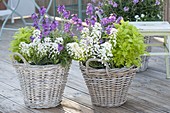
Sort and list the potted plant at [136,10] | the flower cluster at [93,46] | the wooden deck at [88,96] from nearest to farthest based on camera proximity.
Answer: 1. the flower cluster at [93,46]
2. the wooden deck at [88,96]
3. the potted plant at [136,10]

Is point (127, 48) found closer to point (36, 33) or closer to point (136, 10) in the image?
point (36, 33)

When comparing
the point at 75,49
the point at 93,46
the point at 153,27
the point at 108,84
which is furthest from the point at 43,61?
the point at 153,27

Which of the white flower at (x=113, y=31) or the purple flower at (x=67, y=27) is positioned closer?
the white flower at (x=113, y=31)

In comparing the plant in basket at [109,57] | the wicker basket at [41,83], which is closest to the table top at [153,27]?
the plant in basket at [109,57]

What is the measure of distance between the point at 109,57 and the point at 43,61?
45 cm

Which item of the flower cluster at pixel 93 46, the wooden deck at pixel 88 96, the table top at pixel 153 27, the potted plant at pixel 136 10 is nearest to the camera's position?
the flower cluster at pixel 93 46

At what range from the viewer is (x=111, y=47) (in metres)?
2.66

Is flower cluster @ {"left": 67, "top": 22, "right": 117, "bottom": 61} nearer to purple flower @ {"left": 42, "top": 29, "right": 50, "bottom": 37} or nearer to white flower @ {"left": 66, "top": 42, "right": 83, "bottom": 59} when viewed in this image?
white flower @ {"left": 66, "top": 42, "right": 83, "bottom": 59}

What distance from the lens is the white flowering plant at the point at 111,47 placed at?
2.67 m

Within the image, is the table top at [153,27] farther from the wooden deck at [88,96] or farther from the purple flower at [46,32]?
the purple flower at [46,32]

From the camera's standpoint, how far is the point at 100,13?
3605mm

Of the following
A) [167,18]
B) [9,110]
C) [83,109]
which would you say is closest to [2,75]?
[9,110]

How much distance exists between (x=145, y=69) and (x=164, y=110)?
0.99m

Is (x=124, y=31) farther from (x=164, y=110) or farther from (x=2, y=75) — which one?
(x=2, y=75)
